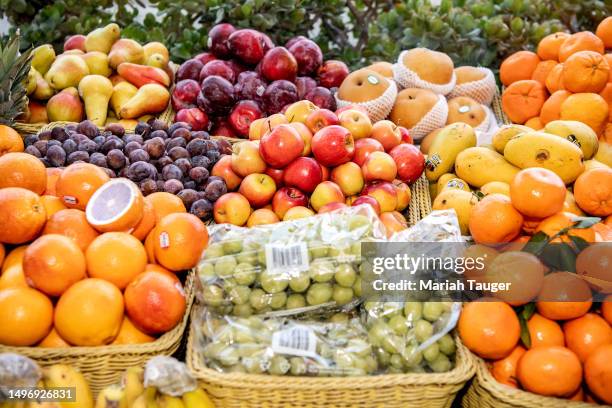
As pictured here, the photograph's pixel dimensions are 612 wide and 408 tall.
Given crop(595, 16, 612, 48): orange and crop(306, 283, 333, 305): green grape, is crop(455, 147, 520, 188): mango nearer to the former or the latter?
crop(306, 283, 333, 305): green grape

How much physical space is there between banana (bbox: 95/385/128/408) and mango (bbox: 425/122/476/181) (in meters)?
1.56

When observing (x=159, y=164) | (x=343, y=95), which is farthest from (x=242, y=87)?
(x=159, y=164)

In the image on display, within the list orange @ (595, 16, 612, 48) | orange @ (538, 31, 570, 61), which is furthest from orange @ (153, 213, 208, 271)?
orange @ (595, 16, 612, 48)

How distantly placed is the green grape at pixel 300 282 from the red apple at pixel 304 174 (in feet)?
2.04

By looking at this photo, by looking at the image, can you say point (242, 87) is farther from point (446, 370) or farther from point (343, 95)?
point (446, 370)

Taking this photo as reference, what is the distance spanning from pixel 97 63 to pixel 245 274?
205cm

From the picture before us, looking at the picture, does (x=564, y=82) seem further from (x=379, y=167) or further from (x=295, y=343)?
(x=295, y=343)

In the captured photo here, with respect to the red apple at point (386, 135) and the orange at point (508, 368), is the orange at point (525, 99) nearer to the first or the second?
the red apple at point (386, 135)

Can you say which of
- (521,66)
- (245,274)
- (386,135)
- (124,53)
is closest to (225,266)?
(245,274)

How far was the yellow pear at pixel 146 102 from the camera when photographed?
9.71 ft

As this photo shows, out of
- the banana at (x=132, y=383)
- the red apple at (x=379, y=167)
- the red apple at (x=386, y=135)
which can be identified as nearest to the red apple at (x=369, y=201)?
the red apple at (x=379, y=167)

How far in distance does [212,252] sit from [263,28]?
2.19 metres

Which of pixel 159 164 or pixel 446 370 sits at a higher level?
pixel 159 164

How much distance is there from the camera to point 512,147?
229cm
